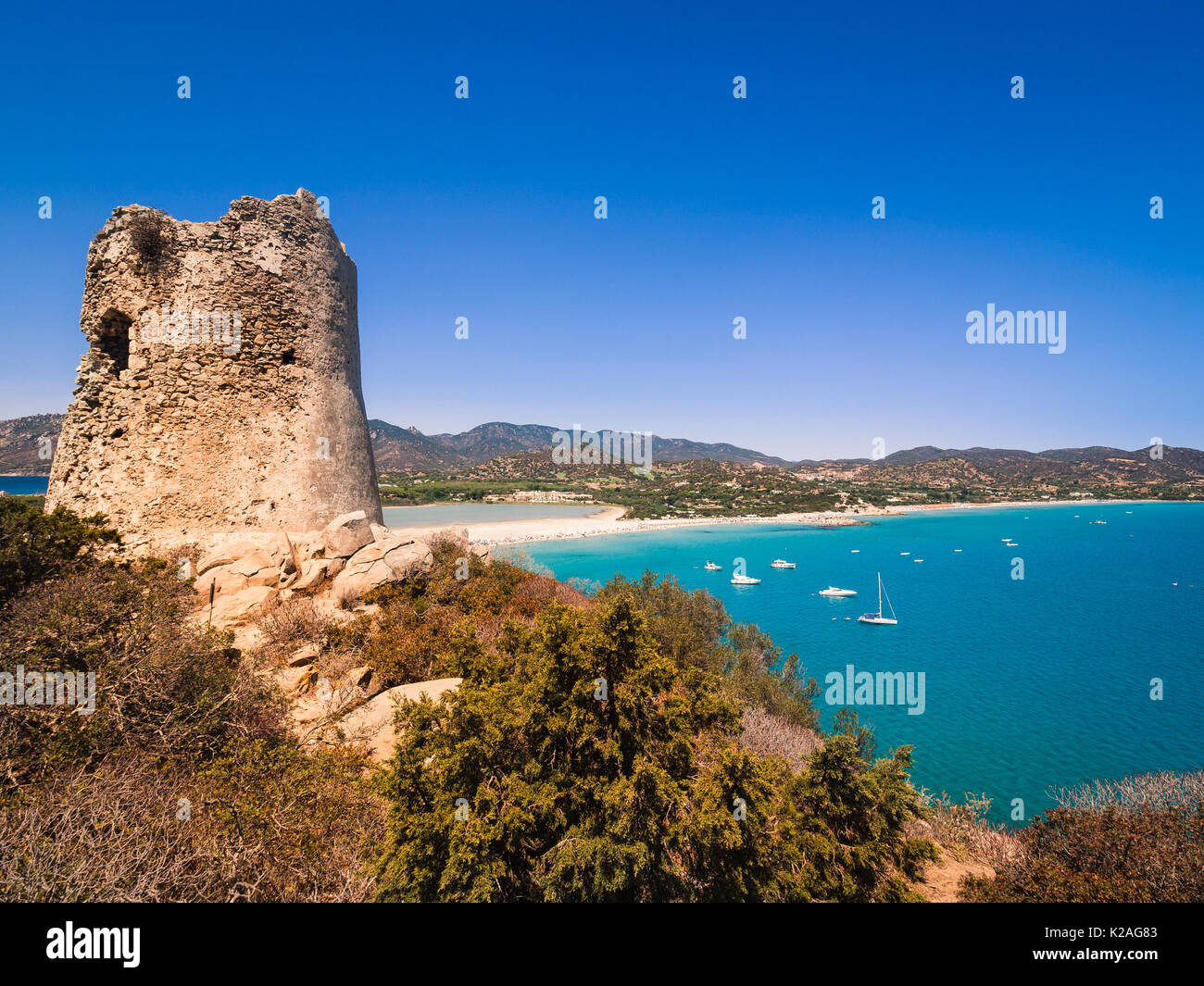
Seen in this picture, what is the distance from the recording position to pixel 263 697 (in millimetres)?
5504

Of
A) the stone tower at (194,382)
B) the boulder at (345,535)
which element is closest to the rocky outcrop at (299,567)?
the boulder at (345,535)

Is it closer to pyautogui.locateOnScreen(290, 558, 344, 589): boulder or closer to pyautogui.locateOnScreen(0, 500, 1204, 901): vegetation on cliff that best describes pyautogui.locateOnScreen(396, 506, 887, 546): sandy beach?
pyautogui.locateOnScreen(290, 558, 344, 589): boulder

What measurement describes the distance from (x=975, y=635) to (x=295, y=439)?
40972mm

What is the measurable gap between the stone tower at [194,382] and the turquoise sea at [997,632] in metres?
20.5

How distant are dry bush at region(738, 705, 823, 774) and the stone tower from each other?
396 inches

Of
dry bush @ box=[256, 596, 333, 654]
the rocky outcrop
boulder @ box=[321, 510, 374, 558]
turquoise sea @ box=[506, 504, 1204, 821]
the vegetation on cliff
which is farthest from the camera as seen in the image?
turquoise sea @ box=[506, 504, 1204, 821]

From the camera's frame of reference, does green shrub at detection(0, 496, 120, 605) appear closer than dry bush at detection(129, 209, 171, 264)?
Yes

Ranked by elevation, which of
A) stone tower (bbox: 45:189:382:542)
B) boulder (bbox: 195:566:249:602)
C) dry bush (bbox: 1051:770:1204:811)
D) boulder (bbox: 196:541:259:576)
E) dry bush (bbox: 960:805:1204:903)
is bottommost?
dry bush (bbox: 1051:770:1204:811)

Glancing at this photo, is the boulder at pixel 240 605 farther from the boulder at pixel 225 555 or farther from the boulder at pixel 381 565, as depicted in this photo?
the boulder at pixel 381 565

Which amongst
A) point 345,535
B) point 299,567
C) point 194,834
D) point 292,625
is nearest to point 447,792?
point 194,834

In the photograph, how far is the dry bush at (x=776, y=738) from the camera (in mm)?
10875

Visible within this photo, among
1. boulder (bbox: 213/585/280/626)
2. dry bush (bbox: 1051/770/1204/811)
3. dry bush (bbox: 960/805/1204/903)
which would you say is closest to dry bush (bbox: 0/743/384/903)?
boulder (bbox: 213/585/280/626)

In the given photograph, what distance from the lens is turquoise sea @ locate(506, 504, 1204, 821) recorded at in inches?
736
